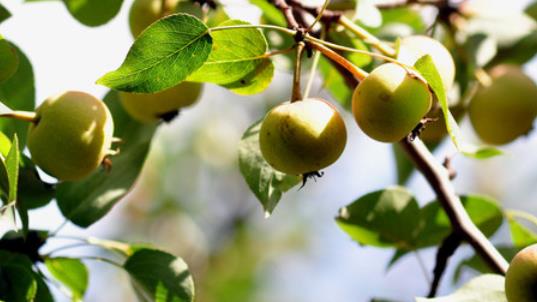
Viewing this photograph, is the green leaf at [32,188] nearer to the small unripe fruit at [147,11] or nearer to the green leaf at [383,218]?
the small unripe fruit at [147,11]

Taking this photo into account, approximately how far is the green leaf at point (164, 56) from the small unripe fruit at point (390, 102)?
0.68ft

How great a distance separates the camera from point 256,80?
4.00 ft

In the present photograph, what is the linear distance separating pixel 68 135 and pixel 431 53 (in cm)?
55

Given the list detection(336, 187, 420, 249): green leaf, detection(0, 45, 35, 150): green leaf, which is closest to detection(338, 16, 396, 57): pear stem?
detection(336, 187, 420, 249): green leaf

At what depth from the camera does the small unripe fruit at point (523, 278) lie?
3.42ft

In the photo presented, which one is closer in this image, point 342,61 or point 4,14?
point 342,61

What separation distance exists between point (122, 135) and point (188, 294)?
1.29ft

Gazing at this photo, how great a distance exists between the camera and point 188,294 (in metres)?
1.22

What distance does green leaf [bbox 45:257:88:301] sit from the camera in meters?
1.37

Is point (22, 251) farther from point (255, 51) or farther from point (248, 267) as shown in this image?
point (248, 267)

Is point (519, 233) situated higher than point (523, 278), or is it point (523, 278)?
point (523, 278)

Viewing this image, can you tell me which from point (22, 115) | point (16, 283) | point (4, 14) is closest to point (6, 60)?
point (22, 115)

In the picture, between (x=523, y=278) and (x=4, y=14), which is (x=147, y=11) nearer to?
(x=4, y=14)

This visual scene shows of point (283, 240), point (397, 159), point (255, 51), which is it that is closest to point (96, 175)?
point (255, 51)
